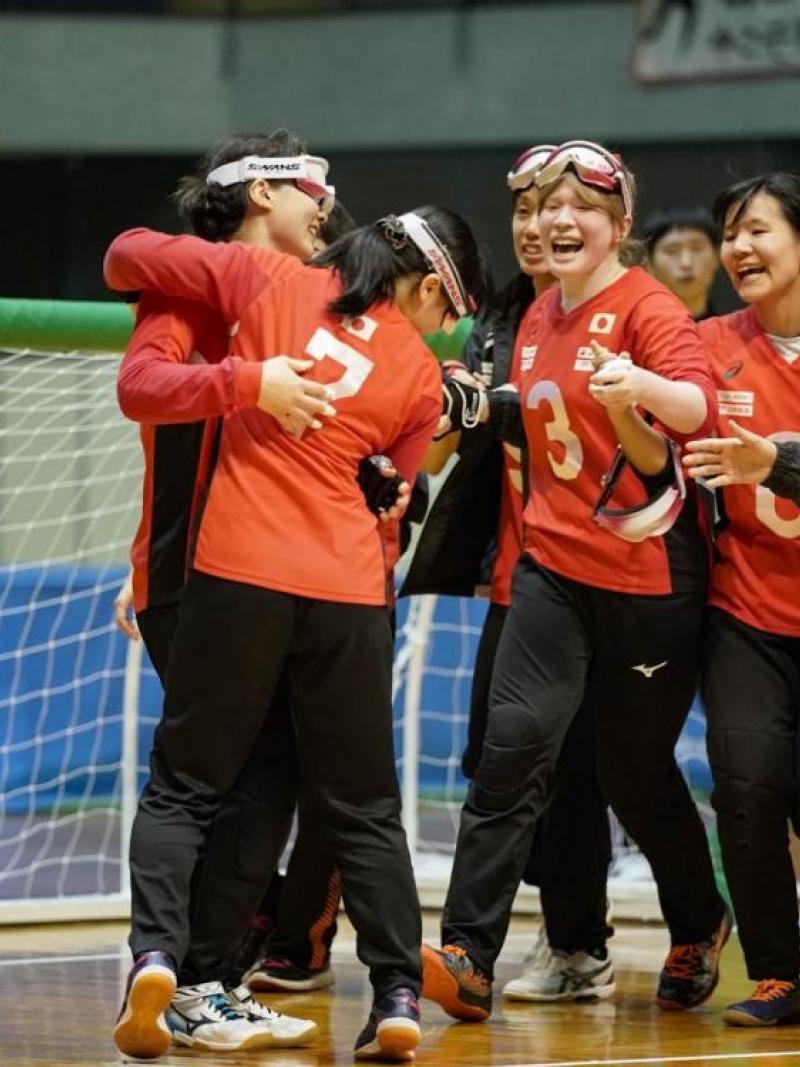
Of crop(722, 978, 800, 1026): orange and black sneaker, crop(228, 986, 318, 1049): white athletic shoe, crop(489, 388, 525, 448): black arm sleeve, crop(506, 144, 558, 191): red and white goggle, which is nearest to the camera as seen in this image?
crop(228, 986, 318, 1049): white athletic shoe

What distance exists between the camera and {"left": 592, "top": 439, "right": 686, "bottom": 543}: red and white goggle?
448 cm

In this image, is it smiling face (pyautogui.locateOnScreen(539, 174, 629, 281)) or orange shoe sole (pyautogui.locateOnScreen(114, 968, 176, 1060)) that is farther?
smiling face (pyautogui.locateOnScreen(539, 174, 629, 281))

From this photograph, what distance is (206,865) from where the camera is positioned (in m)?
4.32

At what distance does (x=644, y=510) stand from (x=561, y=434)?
306 mm

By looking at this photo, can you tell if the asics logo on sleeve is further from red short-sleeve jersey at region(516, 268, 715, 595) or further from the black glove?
the black glove

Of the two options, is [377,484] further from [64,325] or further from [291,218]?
[64,325]

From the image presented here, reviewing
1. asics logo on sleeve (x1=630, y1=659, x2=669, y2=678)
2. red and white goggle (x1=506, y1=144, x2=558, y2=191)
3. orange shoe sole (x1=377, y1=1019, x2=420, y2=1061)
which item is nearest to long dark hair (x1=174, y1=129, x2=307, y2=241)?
red and white goggle (x1=506, y1=144, x2=558, y2=191)

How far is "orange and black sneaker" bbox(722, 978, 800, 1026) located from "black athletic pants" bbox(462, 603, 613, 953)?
0.51 m

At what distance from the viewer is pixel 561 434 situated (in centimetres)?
466

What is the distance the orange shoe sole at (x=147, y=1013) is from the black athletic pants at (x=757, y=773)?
1430 millimetres

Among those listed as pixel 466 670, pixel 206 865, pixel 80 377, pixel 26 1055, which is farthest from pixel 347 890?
pixel 466 670

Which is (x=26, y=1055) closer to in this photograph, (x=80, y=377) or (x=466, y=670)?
(x=80, y=377)

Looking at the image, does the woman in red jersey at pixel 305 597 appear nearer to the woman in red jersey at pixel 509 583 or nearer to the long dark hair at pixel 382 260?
the long dark hair at pixel 382 260

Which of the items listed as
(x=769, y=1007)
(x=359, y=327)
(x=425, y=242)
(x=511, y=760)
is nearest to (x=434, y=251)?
(x=425, y=242)
